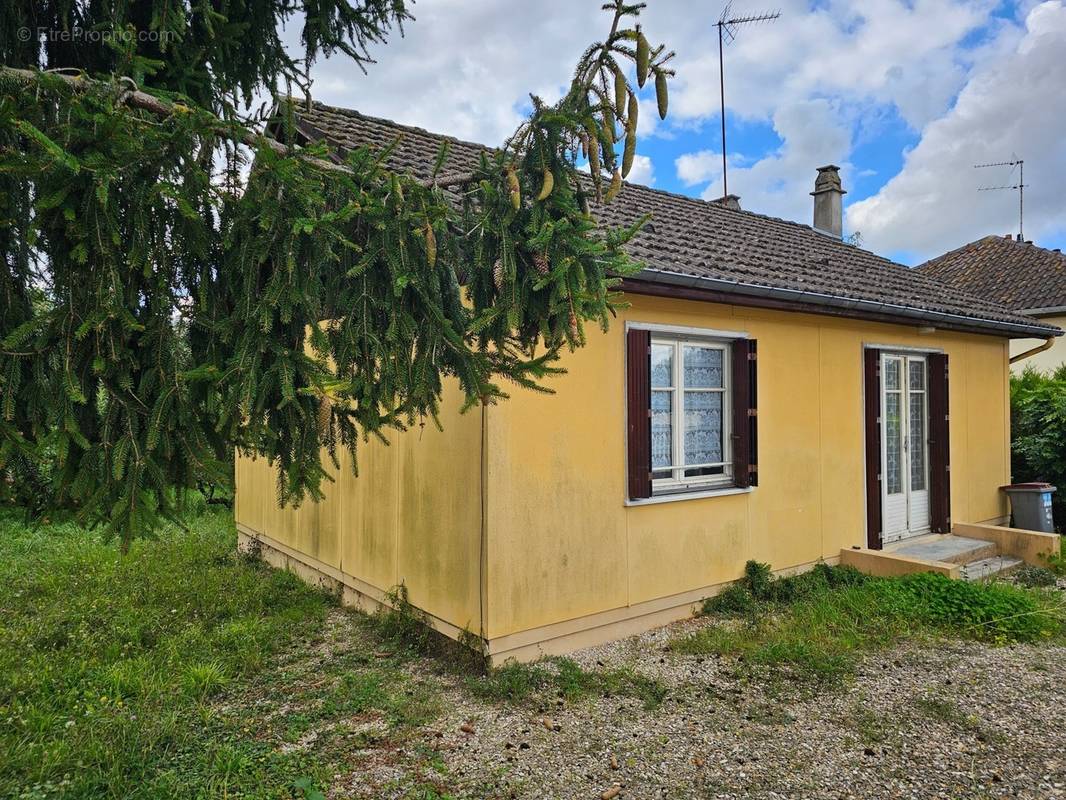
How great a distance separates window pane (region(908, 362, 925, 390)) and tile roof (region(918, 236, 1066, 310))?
32.6ft

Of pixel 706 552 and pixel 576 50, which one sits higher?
pixel 576 50

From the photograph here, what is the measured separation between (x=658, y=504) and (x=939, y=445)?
16.4ft

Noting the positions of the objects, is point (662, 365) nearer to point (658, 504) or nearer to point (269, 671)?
point (658, 504)

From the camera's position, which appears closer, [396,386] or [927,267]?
[396,386]

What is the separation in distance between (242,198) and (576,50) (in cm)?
161

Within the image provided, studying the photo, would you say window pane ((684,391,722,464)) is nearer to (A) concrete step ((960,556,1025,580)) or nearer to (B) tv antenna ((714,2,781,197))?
(A) concrete step ((960,556,1025,580))

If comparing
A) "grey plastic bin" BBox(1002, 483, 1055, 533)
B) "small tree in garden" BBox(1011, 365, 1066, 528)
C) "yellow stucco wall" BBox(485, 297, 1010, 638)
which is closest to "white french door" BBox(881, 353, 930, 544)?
"yellow stucco wall" BBox(485, 297, 1010, 638)

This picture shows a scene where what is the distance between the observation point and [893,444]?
320 inches

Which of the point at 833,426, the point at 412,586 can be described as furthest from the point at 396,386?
the point at 833,426

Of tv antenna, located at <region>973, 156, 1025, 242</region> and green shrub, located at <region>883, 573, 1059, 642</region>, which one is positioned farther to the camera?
tv antenna, located at <region>973, 156, 1025, 242</region>

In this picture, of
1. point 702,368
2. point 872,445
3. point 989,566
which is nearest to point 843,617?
point 702,368

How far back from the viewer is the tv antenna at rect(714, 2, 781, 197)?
37.2ft

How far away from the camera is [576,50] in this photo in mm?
2945

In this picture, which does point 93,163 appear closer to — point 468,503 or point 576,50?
point 576,50
